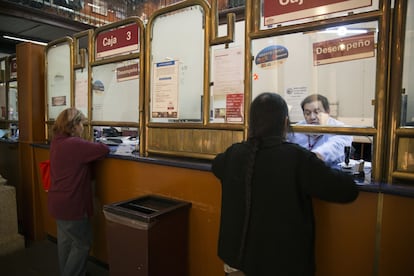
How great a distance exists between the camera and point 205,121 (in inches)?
86.1

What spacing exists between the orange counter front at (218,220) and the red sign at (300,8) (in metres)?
0.98

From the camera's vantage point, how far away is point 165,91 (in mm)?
2412

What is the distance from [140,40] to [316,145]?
1627 millimetres

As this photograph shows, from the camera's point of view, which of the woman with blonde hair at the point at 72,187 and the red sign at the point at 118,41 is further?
the red sign at the point at 118,41

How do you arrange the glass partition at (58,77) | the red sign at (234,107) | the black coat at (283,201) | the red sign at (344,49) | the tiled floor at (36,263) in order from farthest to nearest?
1. the glass partition at (58,77)
2. the tiled floor at (36,263)
3. the red sign at (234,107)
4. the red sign at (344,49)
5. the black coat at (283,201)

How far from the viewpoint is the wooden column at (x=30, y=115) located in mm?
3479

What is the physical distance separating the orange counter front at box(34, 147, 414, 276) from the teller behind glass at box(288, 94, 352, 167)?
0.40 meters

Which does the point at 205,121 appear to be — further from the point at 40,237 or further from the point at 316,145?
the point at 40,237

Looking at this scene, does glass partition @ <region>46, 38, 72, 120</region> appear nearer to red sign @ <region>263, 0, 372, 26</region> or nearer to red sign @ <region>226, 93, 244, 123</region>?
red sign @ <region>226, 93, 244, 123</region>

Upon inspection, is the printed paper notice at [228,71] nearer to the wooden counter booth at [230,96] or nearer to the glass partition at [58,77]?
the wooden counter booth at [230,96]

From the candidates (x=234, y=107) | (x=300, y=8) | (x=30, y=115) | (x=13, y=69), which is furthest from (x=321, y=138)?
(x=13, y=69)

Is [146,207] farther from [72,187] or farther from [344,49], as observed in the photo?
[344,49]

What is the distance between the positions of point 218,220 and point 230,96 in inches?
33.8

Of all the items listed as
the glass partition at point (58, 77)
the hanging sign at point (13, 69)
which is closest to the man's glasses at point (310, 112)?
the glass partition at point (58, 77)
